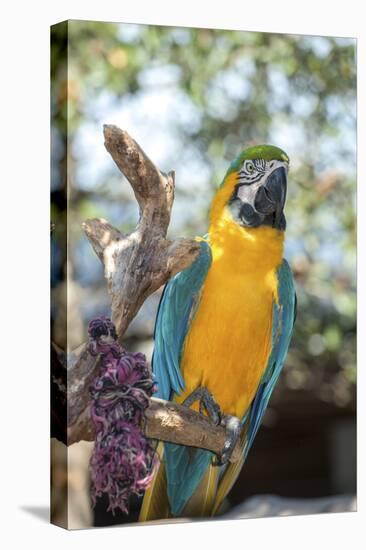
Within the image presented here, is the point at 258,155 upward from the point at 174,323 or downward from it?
upward

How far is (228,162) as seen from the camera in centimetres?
513

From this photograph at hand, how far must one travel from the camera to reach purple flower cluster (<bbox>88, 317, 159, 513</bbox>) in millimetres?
4770

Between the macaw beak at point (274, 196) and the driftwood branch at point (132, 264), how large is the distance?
0.42 meters

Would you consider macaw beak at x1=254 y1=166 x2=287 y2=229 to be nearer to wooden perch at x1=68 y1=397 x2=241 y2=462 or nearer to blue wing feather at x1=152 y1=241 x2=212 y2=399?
blue wing feather at x1=152 y1=241 x2=212 y2=399

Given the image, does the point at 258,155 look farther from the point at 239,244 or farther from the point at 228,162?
the point at 239,244

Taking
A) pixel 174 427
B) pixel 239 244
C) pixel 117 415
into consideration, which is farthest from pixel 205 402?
pixel 239 244

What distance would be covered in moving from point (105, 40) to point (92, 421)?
160cm

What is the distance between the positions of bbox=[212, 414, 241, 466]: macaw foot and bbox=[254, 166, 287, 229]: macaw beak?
889 mm

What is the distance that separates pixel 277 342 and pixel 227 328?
330mm

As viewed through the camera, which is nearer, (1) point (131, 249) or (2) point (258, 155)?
(1) point (131, 249)

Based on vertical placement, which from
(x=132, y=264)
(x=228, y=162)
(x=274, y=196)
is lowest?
(x=132, y=264)

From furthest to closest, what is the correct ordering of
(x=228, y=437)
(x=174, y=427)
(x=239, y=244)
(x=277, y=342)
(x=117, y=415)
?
(x=277, y=342), (x=228, y=437), (x=239, y=244), (x=174, y=427), (x=117, y=415)

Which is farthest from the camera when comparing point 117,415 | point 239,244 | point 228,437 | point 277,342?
point 277,342

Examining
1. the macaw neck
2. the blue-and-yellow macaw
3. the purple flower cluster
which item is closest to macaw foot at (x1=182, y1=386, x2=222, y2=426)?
the blue-and-yellow macaw
